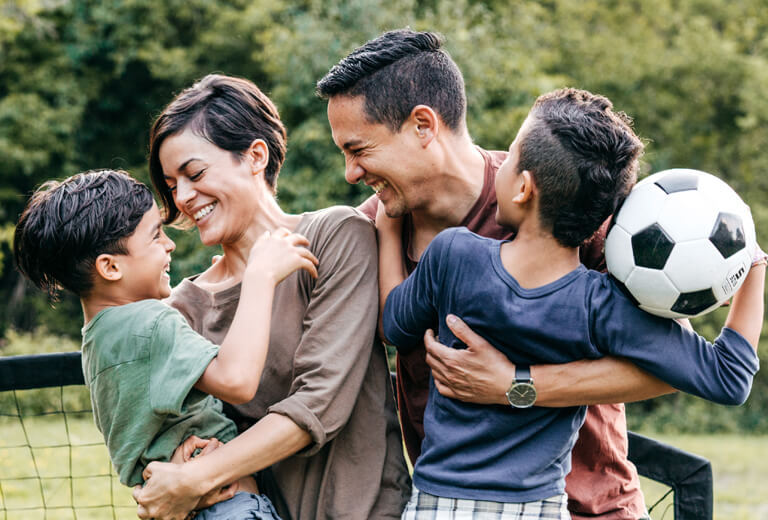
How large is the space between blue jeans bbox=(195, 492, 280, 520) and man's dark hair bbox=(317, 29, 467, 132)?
1212 millimetres

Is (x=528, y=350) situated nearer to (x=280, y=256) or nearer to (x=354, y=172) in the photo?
(x=280, y=256)

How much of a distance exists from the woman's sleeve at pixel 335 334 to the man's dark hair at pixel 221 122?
409 millimetres

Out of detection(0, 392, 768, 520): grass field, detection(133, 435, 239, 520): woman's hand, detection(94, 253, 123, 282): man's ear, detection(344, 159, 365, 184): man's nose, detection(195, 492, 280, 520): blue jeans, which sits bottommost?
detection(0, 392, 768, 520): grass field

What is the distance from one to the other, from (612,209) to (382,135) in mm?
812

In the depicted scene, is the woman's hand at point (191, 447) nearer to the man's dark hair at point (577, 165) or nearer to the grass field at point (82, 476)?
the man's dark hair at point (577, 165)

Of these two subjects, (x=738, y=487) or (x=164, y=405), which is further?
(x=738, y=487)

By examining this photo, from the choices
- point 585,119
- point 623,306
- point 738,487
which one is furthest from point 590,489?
point 738,487

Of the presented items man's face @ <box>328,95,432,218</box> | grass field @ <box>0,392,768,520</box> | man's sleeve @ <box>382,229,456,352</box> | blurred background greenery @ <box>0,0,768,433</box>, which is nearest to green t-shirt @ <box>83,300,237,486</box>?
man's sleeve @ <box>382,229,456,352</box>

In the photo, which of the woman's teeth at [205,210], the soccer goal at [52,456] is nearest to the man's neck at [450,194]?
the woman's teeth at [205,210]

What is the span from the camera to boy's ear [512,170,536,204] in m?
2.15

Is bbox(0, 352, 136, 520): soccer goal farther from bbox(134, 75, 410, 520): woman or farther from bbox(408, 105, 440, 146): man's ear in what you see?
bbox(408, 105, 440, 146): man's ear

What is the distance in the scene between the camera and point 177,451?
7.73 ft

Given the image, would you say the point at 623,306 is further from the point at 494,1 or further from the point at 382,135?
the point at 494,1

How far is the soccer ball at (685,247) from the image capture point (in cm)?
202
